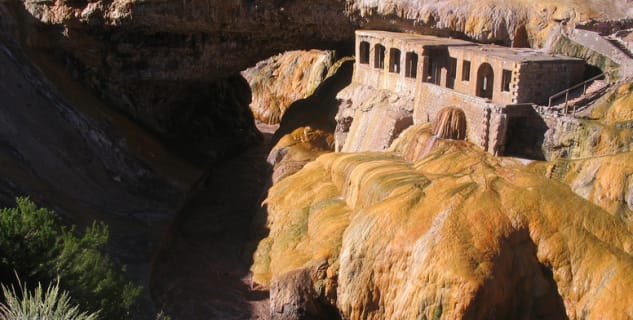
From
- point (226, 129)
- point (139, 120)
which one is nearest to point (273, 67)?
point (226, 129)

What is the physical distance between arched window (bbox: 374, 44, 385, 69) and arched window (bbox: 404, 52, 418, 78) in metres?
3.58

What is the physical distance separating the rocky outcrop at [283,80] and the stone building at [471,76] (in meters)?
16.6

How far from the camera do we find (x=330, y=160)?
1542 inches

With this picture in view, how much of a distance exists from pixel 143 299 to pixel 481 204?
590 inches

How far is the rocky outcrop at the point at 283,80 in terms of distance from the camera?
60812 mm

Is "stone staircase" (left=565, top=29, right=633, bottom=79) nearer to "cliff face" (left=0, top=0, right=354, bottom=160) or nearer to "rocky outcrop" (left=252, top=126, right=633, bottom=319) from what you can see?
"rocky outcrop" (left=252, top=126, right=633, bottom=319)

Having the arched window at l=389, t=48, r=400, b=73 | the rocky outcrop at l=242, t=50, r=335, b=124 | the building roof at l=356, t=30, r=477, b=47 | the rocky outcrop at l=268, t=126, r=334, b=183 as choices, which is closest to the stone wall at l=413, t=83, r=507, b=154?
the building roof at l=356, t=30, r=477, b=47

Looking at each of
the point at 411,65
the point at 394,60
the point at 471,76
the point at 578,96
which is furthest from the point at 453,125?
the point at 394,60

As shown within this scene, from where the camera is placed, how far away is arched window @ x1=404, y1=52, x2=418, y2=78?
128 feet

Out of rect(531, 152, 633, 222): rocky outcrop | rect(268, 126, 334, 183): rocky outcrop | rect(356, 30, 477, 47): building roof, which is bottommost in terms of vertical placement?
rect(268, 126, 334, 183): rocky outcrop

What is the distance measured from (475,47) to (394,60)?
556 centimetres

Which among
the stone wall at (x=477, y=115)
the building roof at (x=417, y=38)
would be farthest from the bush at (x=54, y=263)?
the building roof at (x=417, y=38)

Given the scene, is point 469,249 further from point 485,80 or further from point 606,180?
point 485,80

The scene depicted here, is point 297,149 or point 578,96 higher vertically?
point 578,96
